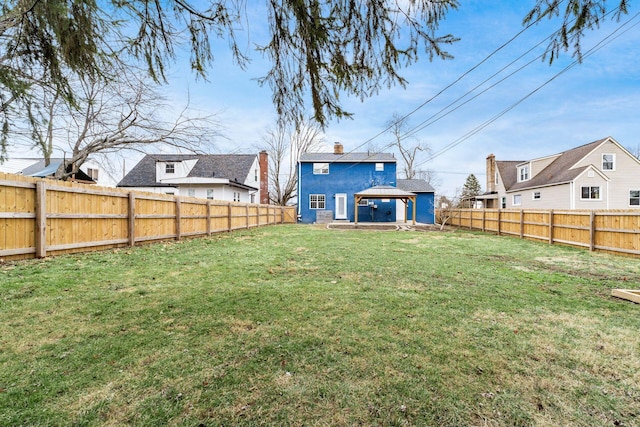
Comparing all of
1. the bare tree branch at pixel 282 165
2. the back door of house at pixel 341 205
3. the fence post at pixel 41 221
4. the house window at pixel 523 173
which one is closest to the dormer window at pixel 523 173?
the house window at pixel 523 173

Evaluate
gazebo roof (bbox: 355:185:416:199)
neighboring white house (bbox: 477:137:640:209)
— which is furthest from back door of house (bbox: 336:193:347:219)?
neighboring white house (bbox: 477:137:640:209)

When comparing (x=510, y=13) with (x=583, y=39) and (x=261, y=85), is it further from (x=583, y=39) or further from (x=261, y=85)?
(x=261, y=85)

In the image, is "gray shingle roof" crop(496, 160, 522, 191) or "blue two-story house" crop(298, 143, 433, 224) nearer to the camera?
"blue two-story house" crop(298, 143, 433, 224)

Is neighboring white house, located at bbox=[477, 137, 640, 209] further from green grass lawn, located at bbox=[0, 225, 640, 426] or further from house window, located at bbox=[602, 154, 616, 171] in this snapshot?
green grass lawn, located at bbox=[0, 225, 640, 426]

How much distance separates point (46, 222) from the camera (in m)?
5.39

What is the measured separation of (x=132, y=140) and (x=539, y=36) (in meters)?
14.4

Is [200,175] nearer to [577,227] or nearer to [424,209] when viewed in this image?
[424,209]

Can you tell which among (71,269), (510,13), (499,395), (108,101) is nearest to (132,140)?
(108,101)

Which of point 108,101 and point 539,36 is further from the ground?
point 108,101

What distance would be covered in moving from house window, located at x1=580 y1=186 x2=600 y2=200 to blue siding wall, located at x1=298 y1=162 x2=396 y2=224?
11.8 meters

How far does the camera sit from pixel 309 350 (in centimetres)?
238

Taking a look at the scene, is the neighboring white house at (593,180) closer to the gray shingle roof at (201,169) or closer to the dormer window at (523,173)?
the dormer window at (523,173)

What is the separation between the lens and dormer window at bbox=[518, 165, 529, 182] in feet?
76.6

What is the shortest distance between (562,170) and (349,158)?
48.6 ft
